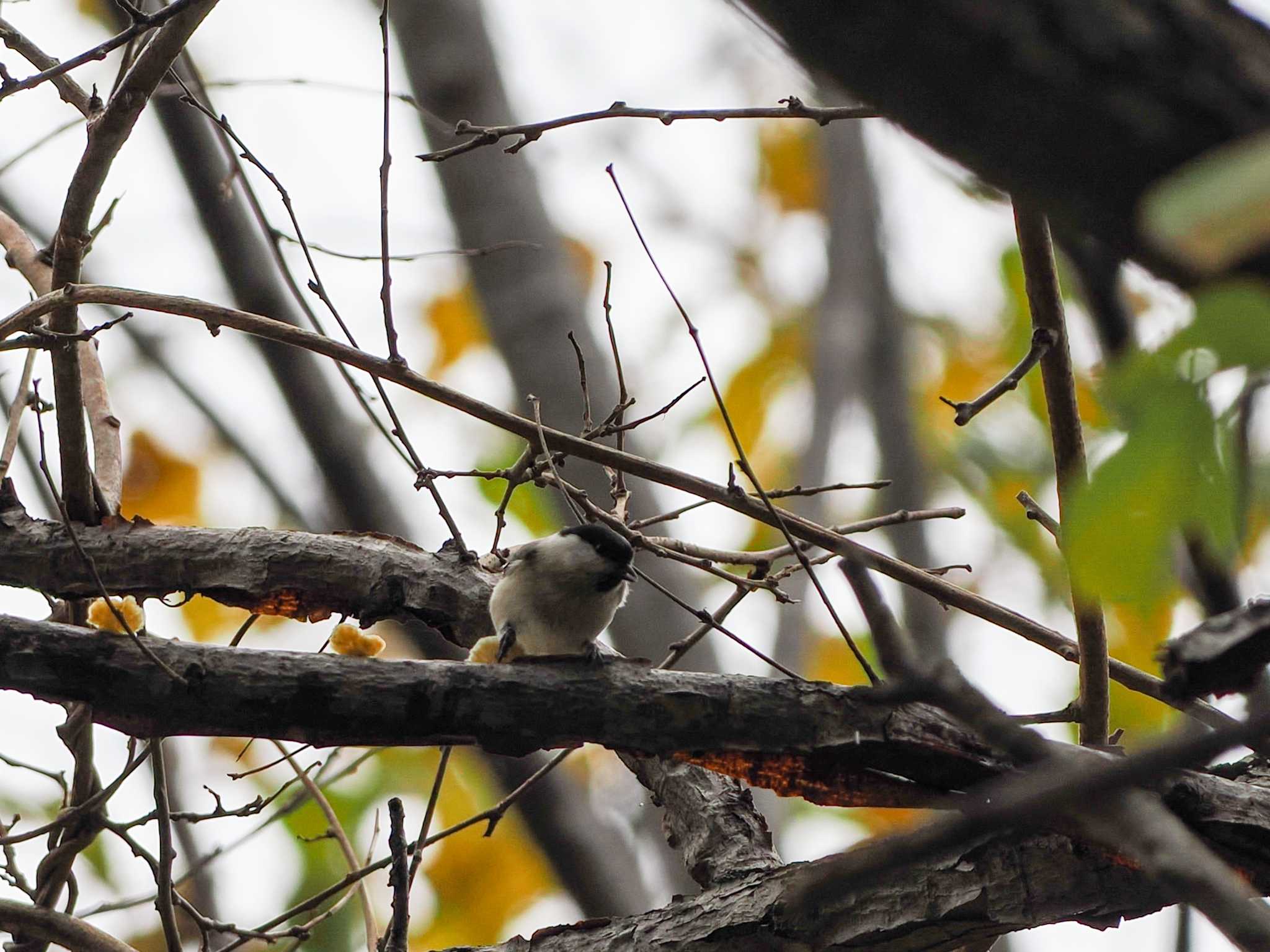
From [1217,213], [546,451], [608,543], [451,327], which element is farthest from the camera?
[451,327]

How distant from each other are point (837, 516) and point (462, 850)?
259cm

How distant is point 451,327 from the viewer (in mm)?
7105

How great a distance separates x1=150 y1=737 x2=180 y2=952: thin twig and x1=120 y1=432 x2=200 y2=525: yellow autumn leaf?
3.79m

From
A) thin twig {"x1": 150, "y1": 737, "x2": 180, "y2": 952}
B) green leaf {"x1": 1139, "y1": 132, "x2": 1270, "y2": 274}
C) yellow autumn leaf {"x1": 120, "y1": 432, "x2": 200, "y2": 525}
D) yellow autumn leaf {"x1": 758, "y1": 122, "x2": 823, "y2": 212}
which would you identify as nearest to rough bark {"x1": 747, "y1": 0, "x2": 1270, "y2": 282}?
green leaf {"x1": 1139, "y1": 132, "x2": 1270, "y2": 274}

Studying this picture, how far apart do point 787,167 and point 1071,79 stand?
750cm

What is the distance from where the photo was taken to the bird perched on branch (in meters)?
2.35

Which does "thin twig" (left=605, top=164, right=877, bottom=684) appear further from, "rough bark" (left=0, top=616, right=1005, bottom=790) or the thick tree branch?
the thick tree branch

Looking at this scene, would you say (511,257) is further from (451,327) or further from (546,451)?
(546,451)

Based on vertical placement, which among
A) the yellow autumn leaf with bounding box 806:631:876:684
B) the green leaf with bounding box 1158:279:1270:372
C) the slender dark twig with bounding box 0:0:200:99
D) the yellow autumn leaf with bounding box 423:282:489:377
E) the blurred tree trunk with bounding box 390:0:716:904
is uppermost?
the yellow autumn leaf with bounding box 423:282:489:377

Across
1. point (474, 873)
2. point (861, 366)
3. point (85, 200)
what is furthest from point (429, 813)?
point (861, 366)

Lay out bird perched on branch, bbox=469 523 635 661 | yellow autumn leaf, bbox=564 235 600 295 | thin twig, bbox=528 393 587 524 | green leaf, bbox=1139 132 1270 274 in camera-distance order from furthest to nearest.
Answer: yellow autumn leaf, bbox=564 235 600 295, bird perched on branch, bbox=469 523 635 661, thin twig, bbox=528 393 587 524, green leaf, bbox=1139 132 1270 274

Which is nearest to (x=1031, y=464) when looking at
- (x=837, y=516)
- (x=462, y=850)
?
(x=837, y=516)

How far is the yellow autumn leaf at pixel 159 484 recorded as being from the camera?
5.71m

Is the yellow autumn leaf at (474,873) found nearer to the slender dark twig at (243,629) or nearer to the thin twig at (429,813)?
the slender dark twig at (243,629)
